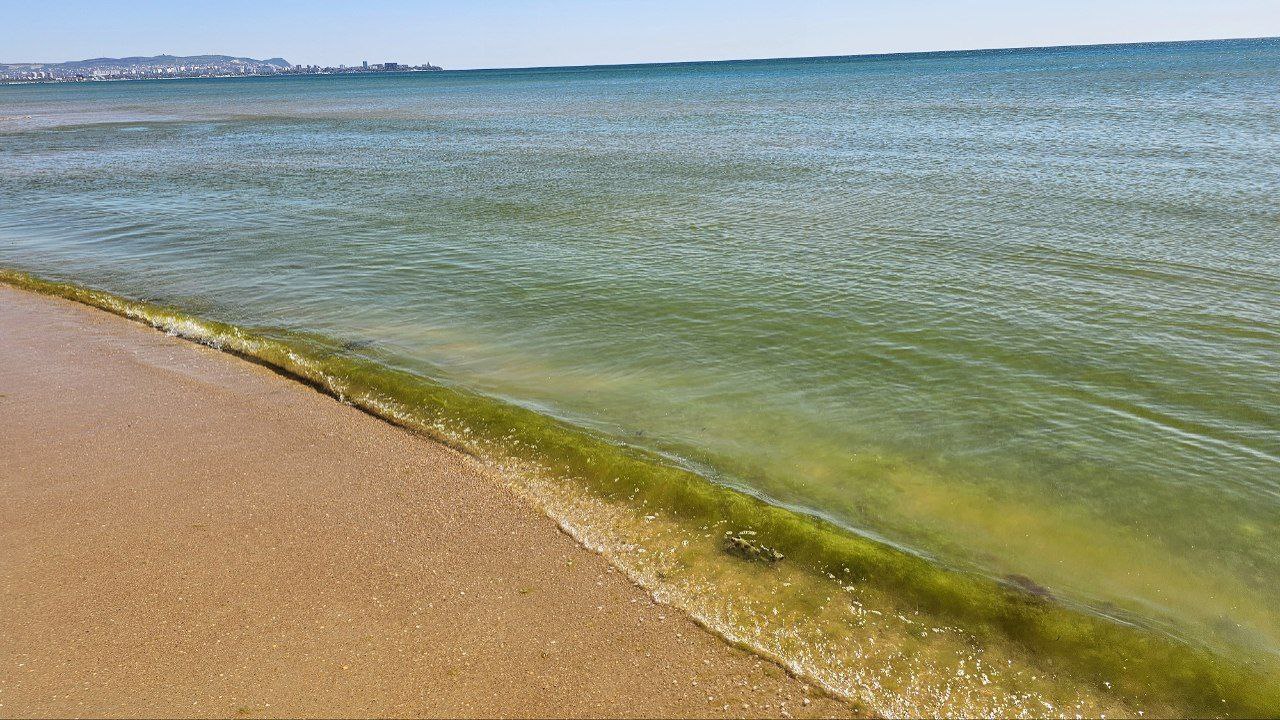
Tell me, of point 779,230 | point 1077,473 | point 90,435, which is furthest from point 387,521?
point 779,230

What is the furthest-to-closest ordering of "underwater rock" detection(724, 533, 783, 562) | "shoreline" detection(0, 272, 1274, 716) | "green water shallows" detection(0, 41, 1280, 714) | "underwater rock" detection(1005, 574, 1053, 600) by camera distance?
"underwater rock" detection(724, 533, 783, 562), "underwater rock" detection(1005, 574, 1053, 600), "green water shallows" detection(0, 41, 1280, 714), "shoreline" detection(0, 272, 1274, 716)

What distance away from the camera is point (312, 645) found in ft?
17.9

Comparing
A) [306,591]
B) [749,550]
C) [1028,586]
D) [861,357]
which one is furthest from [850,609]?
[861,357]

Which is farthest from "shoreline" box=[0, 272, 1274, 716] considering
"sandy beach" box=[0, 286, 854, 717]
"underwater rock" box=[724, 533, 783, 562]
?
"sandy beach" box=[0, 286, 854, 717]

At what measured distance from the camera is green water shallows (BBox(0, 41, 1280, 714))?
6.24 metres

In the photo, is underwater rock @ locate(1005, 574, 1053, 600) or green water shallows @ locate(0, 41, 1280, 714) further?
underwater rock @ locate(1005, 574, 1053, 600)

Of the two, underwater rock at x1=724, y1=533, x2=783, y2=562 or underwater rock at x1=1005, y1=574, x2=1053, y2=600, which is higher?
underwater rock at x1=724, y1=533, x2=783, y2=562

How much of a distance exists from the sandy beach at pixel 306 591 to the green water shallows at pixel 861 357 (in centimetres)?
68

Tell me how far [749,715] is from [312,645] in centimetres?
322

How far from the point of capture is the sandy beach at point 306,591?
16.6 feet

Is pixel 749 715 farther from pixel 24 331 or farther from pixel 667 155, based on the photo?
pixel 667 155

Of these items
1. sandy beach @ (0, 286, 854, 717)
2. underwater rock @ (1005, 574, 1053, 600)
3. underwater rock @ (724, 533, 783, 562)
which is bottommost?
underwater rock @ (1005, 574, 1053, 600)

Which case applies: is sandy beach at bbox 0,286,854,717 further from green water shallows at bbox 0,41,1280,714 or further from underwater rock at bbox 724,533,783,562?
underwater rock at bbox 724,533,783,562

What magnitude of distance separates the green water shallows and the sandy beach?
678mm
